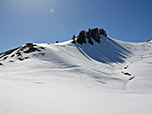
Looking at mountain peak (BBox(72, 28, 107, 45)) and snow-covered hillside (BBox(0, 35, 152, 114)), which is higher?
mountain peak (BBox(72, 28, 107, 45))

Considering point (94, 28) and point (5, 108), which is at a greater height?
point (94, 28)

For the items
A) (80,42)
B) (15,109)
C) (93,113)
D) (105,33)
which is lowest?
(93,113)

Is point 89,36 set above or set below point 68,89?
above

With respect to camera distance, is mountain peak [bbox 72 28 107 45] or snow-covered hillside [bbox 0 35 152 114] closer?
snow-covered hillside [bbox 0 35 152 114]

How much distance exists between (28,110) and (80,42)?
203 feet

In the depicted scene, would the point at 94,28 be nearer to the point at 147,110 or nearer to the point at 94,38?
the point at 94,38

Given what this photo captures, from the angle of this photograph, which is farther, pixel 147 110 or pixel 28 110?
pixel 147 110

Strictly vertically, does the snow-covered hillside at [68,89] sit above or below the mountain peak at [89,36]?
below

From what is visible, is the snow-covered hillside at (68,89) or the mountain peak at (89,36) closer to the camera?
the snow-covered hillside at (68,89)

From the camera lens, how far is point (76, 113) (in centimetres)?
549

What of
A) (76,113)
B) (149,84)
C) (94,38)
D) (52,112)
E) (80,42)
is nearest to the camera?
(52,112)

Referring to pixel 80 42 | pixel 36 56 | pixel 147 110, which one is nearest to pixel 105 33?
pixel 80 42

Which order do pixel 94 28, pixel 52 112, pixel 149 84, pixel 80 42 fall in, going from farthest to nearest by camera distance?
1. pixel 94 28
2. pixel 80 42
3. pixel 149 84
4. pixel 52 112

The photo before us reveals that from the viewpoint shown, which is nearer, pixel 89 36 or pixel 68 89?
pixel 68 89
